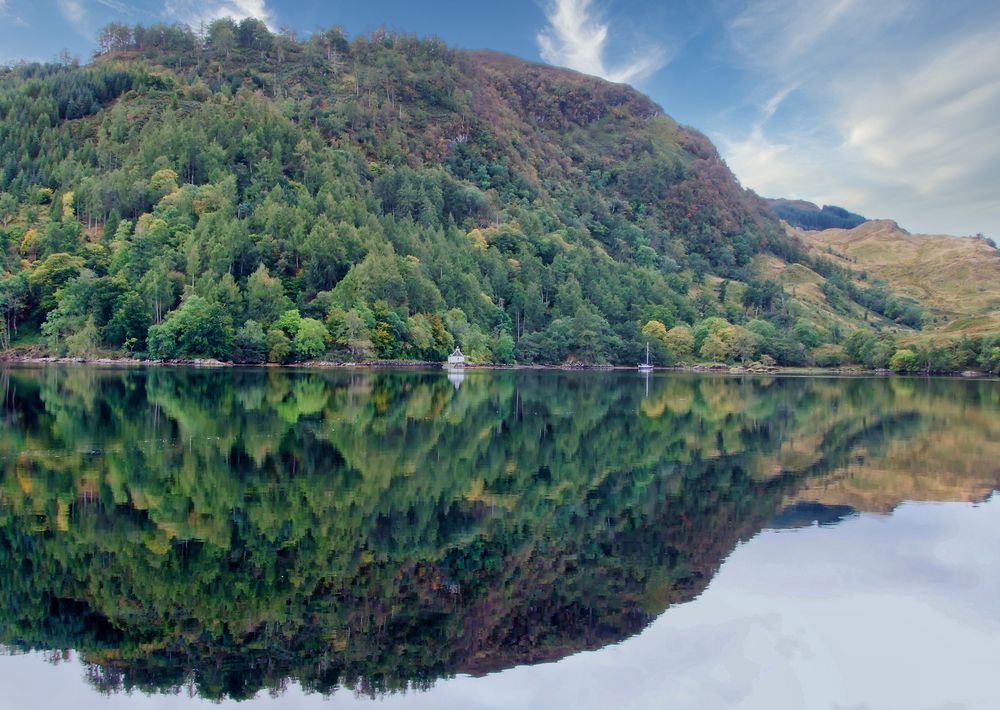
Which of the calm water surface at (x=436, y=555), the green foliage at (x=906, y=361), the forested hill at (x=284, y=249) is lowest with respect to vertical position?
the calm water surface at (x=436, y=555)

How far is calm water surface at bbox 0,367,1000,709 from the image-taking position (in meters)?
11.6

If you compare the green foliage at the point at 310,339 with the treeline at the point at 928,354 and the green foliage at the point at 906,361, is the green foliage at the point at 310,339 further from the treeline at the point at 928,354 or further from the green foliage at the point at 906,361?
the treeline at the point at 928,354

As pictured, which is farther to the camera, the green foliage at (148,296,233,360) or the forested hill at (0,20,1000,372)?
the forested hill at (0,20,1000,372)

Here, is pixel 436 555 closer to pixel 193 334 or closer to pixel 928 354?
pixel 193 334

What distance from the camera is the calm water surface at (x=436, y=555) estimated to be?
11594 millimetres

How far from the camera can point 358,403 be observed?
45844 mm

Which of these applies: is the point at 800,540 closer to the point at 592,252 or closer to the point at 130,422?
the point at 130,422

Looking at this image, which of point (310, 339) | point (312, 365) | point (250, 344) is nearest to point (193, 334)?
point (250, 344)

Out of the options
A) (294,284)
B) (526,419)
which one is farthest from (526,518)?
(294,284)

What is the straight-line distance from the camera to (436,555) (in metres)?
16.0

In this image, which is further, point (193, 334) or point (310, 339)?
point (310, 339)

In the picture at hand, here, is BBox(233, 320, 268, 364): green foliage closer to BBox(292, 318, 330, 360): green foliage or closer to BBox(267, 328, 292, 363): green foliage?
BBox(267, 328, 292, 363): green foliage

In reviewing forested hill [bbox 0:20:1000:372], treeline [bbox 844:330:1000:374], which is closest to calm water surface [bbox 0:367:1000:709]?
forested hill [bbox 0:20:1000:372]

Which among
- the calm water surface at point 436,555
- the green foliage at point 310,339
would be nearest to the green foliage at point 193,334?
the green foliage at point 310,339
